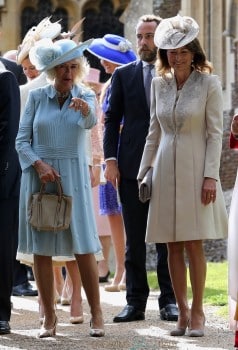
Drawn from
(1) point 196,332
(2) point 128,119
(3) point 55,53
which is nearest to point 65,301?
(2) point 128,119

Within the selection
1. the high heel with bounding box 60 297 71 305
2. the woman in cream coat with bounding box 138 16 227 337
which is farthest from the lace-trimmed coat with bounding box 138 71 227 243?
the high heel with bounding box 60 297 71 305

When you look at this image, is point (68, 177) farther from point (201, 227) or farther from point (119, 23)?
point (119, 23)

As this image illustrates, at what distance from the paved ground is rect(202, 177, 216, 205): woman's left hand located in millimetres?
884

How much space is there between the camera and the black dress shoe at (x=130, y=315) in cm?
1022

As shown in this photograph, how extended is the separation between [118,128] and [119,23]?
18.7 meters

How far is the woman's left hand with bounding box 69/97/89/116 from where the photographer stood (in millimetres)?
9188

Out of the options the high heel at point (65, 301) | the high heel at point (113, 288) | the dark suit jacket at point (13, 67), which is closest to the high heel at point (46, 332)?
the high heel at point (65, 301)

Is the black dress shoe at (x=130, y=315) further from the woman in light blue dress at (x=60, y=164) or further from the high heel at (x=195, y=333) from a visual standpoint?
the high heel at (x=195, y=333)

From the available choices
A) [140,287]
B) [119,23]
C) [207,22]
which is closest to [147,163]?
[140,287]

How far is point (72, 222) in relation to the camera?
9.27 m

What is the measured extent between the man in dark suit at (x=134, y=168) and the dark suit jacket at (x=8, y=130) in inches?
36.8

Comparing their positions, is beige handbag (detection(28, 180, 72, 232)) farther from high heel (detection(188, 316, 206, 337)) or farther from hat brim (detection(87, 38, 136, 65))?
hat brim (detection(87, 38, 136, 65))

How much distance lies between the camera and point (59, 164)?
9352mm

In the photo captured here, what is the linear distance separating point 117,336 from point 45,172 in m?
1.17
